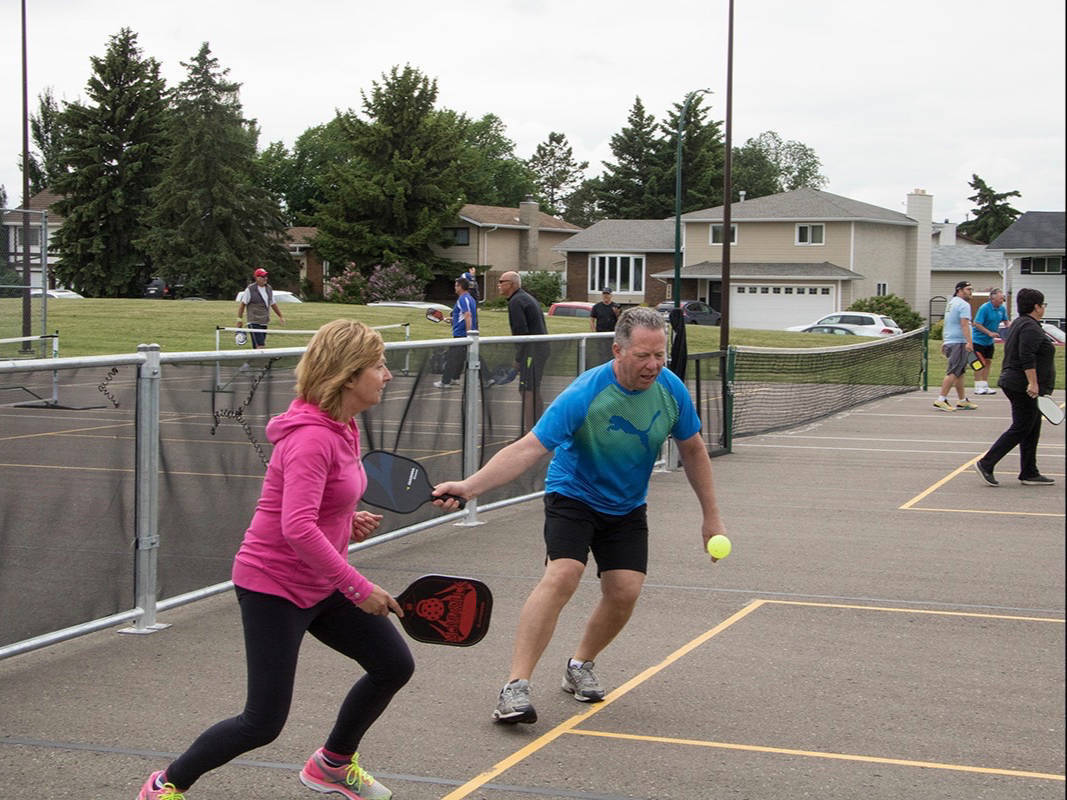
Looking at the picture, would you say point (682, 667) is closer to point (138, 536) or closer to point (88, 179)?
point (138, 536)

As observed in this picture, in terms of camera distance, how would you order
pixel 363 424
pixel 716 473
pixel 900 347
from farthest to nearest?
1. pixel 900 347
2. pixel 716 473
3. pixel 363 424

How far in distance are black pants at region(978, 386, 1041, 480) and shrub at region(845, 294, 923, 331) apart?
48034 millimetres

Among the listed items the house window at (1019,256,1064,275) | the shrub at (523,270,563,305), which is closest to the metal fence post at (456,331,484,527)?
the house window at (1019,256,1064,275)

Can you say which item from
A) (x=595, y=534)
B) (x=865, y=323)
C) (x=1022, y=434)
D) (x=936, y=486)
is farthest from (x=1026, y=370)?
(x=865, y=323)

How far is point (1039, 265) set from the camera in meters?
67.1

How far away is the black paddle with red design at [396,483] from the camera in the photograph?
512 centimetres

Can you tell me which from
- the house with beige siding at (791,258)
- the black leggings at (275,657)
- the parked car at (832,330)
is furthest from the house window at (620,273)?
the black leggings at (275,657)

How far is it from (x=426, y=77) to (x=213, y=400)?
66.5 metres

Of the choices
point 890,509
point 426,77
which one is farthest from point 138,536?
point 426,77

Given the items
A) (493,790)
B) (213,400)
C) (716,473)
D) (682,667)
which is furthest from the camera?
(716,473)

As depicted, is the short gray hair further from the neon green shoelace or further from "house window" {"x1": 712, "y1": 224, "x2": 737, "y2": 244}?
"house window" {"x1": 712, "y1": 224, "x2": 737, "y2": 244}

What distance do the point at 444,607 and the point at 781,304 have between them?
214 ft

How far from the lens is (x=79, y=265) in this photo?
74875 mm

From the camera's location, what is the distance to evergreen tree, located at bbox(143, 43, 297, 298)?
71.4 meters
